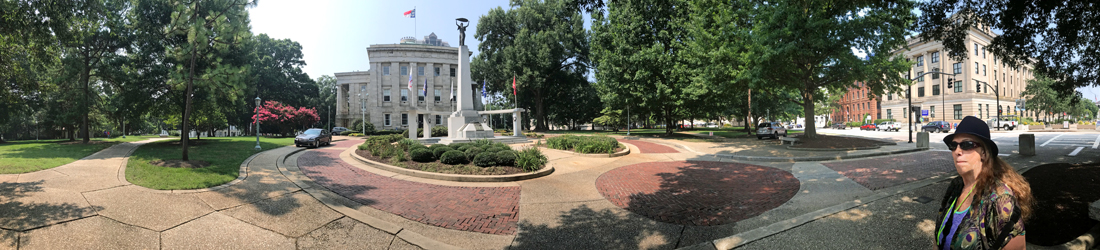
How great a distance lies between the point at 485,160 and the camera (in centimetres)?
1052

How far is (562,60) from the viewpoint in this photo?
4328 cm

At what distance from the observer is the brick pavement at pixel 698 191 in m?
6.15

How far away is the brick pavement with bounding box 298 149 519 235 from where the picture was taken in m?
5.84

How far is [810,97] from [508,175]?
742 inches

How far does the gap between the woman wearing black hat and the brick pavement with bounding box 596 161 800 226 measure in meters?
3.41

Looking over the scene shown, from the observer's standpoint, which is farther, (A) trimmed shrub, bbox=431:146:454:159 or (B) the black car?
(B) the black car

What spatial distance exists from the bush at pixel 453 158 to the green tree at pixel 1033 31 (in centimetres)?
1436

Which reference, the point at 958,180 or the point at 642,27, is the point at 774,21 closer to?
the point at 642,27

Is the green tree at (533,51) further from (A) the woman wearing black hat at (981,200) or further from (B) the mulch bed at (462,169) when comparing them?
(A) the woman wearing black hat at (981,200)


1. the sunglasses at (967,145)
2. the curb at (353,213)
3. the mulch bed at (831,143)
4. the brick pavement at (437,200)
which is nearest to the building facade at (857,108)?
the mulch bed at (831,143)

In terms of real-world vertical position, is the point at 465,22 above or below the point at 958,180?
above

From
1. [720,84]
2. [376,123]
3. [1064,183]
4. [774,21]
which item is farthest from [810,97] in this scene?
[376,123]

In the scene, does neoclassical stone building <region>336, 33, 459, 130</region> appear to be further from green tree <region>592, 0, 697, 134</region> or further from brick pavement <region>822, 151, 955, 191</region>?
brick pavement <region>822, 151, 955, 191</region>

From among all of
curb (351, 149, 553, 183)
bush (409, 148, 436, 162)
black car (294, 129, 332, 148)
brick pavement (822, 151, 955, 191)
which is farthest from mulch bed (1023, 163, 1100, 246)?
black car (294, 129, 332, 148)
